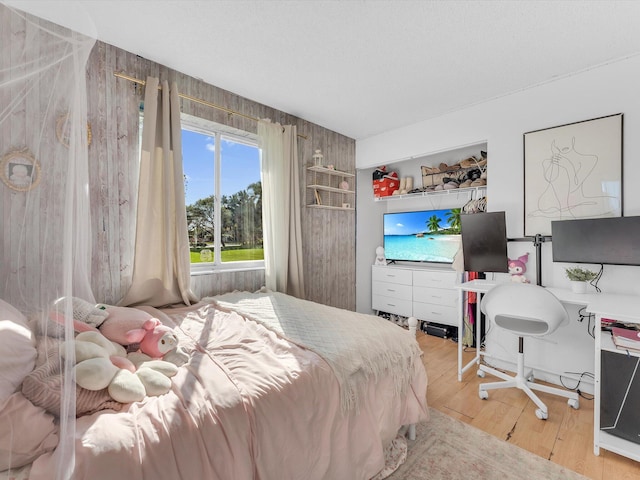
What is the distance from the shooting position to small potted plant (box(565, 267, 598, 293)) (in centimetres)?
225

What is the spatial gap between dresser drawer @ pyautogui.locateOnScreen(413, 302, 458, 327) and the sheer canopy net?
11.6 ft

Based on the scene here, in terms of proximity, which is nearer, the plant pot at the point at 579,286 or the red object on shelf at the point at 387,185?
the plant pot at the point at 579,286

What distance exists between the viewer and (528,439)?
6.01 feet

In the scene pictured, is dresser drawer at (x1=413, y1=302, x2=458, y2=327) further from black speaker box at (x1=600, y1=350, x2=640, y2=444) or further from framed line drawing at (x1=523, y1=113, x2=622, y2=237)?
black speaker box at (x1=600, y1=350, x2=640, y2=444)

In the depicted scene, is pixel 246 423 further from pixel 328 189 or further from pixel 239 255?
pixel 328 189

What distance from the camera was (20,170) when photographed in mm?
771

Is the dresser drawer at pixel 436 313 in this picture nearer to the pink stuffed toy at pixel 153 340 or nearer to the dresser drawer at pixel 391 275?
the dresser drawer at pixel 391 275

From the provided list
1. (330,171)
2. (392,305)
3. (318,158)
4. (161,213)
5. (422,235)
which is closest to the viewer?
(161,213)

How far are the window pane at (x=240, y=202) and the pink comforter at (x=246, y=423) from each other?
1.48 m

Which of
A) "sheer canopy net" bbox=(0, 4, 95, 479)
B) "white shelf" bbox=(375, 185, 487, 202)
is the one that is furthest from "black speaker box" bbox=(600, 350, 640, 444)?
"sheer canopy net" bbox=(0, 4, 95, 479)

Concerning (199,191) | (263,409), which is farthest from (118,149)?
(263,409)

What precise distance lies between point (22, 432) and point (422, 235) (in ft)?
12.8

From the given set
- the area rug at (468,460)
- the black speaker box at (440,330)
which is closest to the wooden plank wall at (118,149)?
the area rug at (468,460)

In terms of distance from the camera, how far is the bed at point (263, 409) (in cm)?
87
